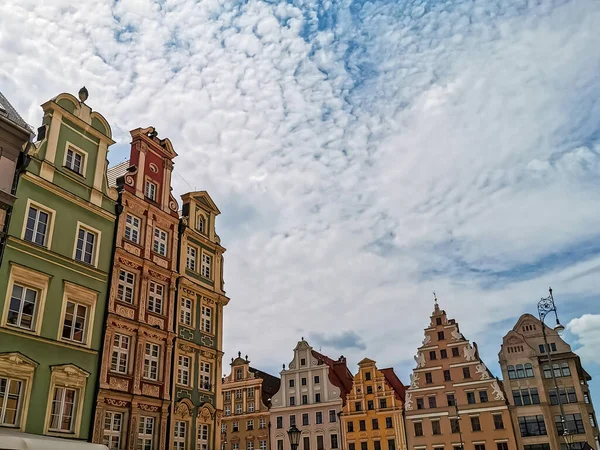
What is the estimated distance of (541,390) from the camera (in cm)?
4809

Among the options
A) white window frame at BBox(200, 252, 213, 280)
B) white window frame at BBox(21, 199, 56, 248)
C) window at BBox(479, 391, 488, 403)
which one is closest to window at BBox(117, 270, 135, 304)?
white window frame at BBox(21, 199, 56, 248)

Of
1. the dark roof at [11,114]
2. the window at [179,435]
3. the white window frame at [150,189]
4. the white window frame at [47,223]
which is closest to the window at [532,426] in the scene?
the window at [179,435]

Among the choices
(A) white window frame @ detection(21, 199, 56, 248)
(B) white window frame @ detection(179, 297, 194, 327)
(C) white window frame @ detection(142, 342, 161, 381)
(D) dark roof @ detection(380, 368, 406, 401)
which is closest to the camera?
(A) white window frame @ detection(21, 199, 56, 248)

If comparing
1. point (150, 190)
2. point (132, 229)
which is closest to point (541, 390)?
point (150, 190)

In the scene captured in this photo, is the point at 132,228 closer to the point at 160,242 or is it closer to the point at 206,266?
the point at 160,242

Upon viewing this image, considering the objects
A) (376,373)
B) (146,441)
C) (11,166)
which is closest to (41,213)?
(11,166)

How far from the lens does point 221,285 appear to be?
32969mm

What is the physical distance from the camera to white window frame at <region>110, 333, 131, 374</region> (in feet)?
80.2

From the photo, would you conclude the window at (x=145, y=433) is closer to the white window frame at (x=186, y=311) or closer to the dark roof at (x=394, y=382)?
the white window frame at (x=186, y=311)

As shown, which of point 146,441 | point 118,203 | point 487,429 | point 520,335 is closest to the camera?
point 146,441

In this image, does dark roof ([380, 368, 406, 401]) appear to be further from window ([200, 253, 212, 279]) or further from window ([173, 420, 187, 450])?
window ([173, 420, 187, 450])

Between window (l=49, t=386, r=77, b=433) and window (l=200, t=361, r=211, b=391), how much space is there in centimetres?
820

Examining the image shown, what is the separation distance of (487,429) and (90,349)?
37744mm

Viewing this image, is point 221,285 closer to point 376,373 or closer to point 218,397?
point 218,397
